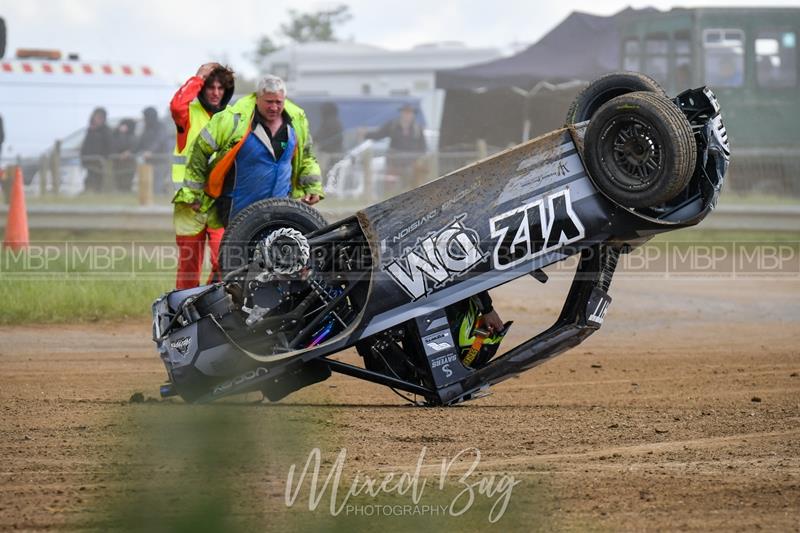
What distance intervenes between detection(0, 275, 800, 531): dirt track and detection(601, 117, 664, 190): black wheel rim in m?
1.39

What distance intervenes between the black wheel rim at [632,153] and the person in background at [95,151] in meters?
16.6

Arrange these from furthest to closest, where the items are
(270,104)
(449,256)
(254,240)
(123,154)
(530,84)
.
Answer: (530,84) < (123,154) < (270,104) < (254,240) < (449,256)

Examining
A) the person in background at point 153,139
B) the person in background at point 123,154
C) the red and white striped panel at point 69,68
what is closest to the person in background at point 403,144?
the person in background at point 153,139

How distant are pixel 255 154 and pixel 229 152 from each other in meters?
0.19

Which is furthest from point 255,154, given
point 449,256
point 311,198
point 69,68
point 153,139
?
point 69,68

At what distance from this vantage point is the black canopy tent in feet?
74.6

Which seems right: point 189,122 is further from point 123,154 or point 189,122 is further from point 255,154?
point 123,154

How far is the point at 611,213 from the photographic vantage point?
6.96m

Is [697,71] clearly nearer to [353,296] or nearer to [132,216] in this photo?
[132,216]

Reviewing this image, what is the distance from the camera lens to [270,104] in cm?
866

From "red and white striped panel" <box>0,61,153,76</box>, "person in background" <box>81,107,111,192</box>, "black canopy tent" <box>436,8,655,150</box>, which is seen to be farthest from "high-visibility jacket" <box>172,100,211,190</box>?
"red and white striped panel" <box>0,61,153,76</box>

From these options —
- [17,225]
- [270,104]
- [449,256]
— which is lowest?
[17,225]

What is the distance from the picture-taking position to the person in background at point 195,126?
9.55 metres

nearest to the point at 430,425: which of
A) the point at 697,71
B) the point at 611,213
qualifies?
the point at 611,213
